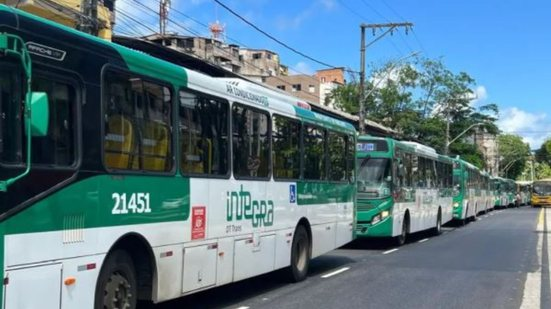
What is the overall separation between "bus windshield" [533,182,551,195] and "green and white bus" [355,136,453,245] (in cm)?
5488

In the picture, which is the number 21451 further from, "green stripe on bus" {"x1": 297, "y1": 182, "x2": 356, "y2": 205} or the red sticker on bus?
"green stripe on bus" {"x1": 297, "y1": 182, "x2": 356, "y2": 205}

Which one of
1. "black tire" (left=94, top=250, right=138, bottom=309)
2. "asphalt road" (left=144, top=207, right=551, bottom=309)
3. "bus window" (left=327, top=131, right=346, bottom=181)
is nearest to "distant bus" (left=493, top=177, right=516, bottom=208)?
"asphalt road" (left=144, top=207, right=551, bottom=309)

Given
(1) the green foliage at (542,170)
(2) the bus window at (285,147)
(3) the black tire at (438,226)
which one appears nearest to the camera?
(2) the bus window at (285,147)

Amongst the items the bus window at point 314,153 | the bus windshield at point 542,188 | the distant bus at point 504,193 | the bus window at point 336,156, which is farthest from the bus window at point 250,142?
the bus windshield at point 542,188

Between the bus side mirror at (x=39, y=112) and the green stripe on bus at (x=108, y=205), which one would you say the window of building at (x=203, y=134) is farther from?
the bus side mirror at (x=39, y=112)

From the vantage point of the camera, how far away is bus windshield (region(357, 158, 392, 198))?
17.8 m

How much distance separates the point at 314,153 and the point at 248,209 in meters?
2.97

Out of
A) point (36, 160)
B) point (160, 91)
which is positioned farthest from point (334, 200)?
point (36, 160)

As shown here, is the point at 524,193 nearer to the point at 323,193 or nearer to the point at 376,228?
the point at 376,228

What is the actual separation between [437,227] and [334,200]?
12.9 m

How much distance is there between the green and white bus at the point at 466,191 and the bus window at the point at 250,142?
70.6 ft

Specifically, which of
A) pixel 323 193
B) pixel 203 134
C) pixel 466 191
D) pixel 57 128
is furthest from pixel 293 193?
pixel 466 191

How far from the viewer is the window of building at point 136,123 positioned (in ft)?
21.2

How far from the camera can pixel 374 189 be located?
58.3ft
